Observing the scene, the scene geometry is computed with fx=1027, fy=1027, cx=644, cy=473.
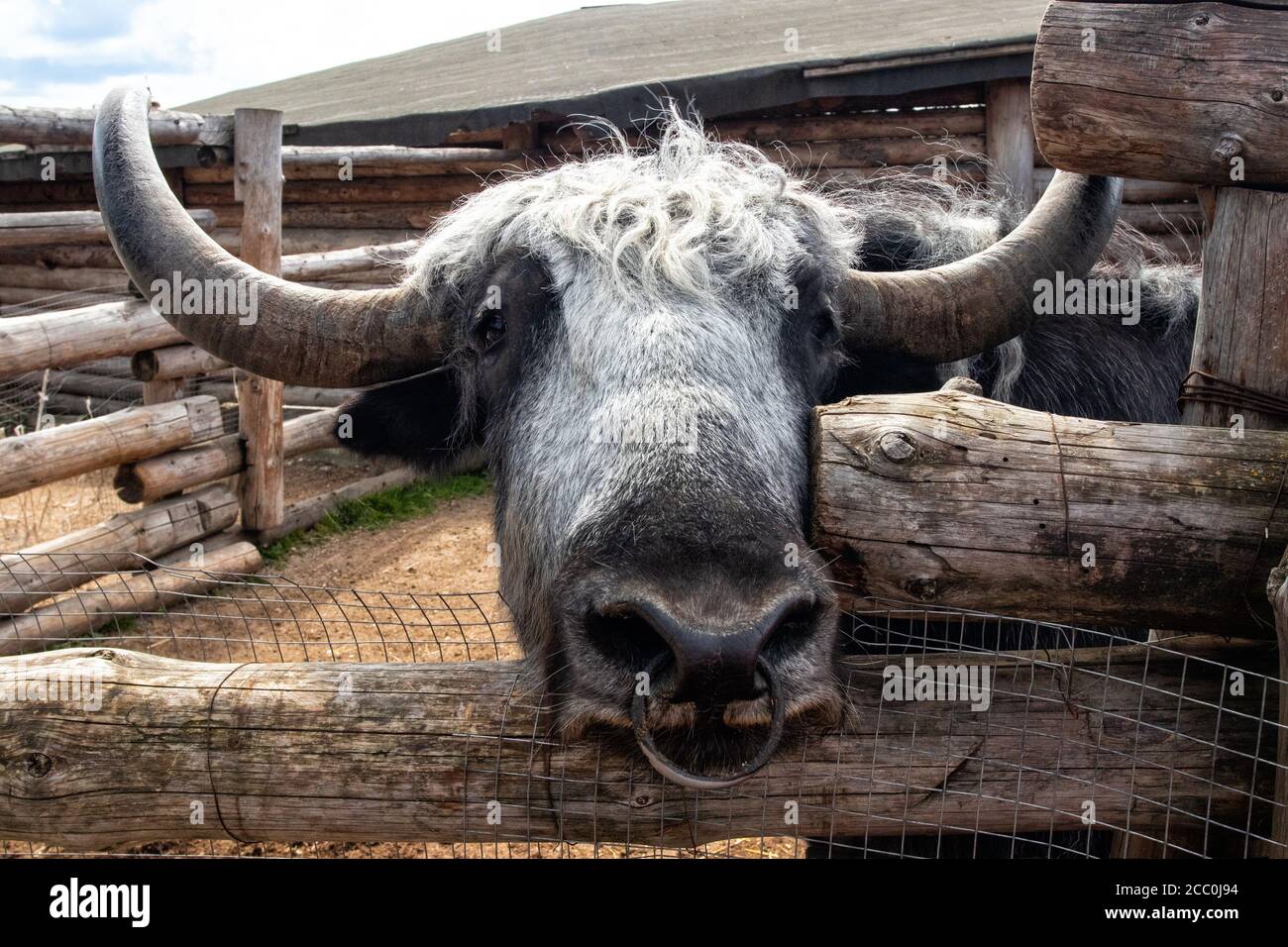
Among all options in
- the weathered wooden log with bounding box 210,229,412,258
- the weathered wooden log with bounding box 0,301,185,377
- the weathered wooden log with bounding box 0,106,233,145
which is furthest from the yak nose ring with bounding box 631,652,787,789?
the weathered wooden log with bounding box 210,229,412,258

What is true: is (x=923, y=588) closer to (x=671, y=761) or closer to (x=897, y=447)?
(x=897, y=447)

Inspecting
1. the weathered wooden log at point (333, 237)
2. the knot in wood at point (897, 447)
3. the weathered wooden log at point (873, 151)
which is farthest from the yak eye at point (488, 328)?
the weathered wooden log at point (333, 237)

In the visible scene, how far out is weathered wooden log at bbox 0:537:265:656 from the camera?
6.60 meters

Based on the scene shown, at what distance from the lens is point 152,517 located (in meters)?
7.97

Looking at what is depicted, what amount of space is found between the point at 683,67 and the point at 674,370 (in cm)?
947

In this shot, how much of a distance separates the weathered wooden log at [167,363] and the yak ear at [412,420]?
181 inches

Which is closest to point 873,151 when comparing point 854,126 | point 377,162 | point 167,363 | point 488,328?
point 854,126

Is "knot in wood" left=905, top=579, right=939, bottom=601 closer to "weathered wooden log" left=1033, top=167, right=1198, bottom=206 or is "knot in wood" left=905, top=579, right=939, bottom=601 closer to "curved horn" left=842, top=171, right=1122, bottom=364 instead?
"curved horn" left=842, top=171, right=1122, bottom=364

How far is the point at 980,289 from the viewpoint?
3.53m

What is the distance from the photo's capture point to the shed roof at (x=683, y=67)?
9656 mm

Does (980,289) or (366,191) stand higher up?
(366,191)

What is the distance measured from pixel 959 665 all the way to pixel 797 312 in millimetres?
1196

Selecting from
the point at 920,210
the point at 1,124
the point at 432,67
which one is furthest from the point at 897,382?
the point at 432,67
